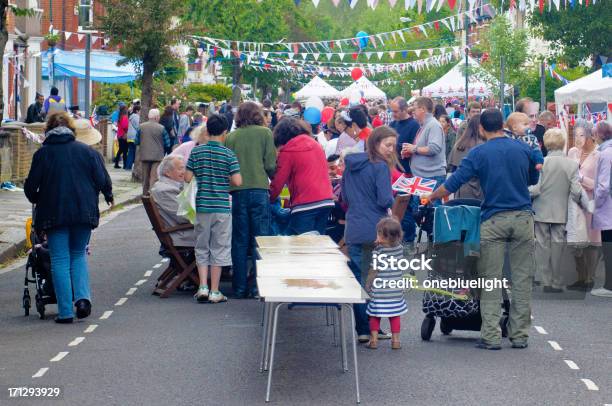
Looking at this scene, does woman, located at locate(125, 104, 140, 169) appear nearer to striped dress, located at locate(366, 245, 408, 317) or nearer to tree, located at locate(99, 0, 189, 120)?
tree, located at locate(99, 0, 189, 120)

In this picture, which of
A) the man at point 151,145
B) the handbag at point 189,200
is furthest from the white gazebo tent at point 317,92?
the handbag at point 189,200

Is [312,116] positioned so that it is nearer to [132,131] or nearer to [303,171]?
[303,171]

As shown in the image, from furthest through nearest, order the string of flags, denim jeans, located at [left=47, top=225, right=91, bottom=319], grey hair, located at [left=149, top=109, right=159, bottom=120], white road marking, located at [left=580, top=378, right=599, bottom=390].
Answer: the string of flags
grey hair, located at [left=149, top=109, right=159, bottom=120]
denim jeans, located at [left=47, top=225, right=91, bottom=319]
white road marking, located at [left=580, top=378, right=599, bottom=390]

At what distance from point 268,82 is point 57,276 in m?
68.1

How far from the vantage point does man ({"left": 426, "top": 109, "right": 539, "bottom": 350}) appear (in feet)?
32.6

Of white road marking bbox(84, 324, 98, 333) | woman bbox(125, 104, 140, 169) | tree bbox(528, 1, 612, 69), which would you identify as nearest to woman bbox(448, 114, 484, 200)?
white road marking bbox(84, 324, 98, 333)

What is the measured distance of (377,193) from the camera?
33.1 feet

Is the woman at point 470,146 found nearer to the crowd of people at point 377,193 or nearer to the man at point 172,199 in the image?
the crowd of people at point 377,193

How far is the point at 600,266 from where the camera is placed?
14398mm

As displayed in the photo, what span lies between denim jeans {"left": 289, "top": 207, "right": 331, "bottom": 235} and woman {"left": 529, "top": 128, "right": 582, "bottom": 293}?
2451 mm

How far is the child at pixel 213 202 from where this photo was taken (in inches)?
480

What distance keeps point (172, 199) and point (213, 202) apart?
759mm

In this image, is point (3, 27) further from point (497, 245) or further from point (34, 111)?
point (34, 111)

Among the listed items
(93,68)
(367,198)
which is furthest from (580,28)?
(367,198)
